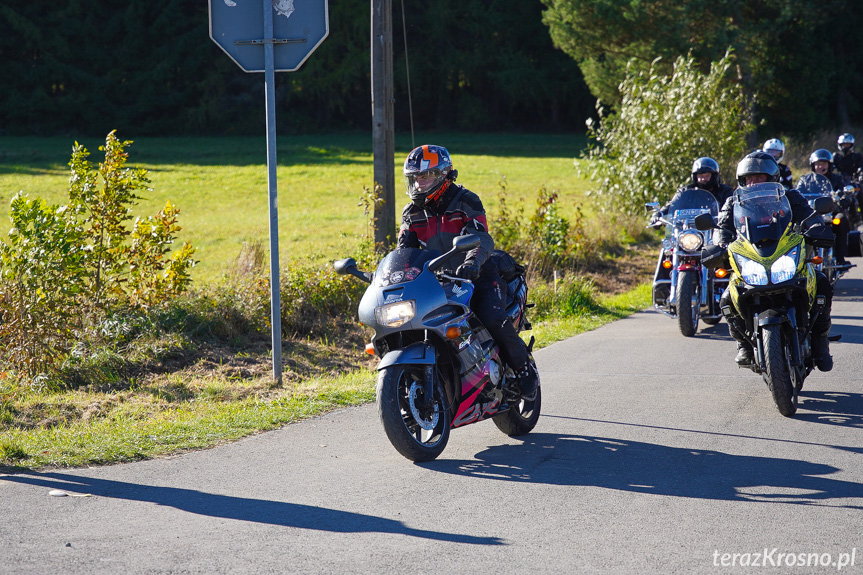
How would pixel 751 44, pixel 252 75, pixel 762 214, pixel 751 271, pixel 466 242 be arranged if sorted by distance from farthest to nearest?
1. pixel 252 75
2. pixel 751 44
3. pixel 762 214
4. pixel 751 271
5. pixel 466 242

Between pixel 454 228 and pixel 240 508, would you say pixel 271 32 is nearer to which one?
pixel 454 228

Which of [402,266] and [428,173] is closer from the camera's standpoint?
[402,266]

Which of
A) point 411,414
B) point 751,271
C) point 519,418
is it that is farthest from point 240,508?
point 751,271

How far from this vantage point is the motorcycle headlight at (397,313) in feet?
18.5

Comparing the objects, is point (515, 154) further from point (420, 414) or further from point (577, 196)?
point (420, 414)

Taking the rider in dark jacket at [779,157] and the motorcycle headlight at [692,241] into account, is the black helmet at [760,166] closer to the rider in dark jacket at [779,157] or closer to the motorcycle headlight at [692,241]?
the motorcycle headlight at [692,241]

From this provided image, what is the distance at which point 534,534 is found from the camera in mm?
4609

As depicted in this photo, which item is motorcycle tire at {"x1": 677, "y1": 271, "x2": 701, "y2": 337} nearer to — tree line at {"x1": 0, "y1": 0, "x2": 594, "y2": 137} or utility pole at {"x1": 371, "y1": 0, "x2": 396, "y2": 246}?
utility pole at {"x1": 371, "y1": 0, "x2": 396, "y2": 246}

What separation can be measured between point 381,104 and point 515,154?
35.6 m


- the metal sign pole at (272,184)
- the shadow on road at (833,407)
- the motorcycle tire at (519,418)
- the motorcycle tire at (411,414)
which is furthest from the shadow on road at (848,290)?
the motorcycle tire at (411,414)

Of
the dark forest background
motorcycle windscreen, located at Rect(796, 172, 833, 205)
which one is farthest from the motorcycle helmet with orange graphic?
the dark forest background

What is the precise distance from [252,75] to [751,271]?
5762 centimetres

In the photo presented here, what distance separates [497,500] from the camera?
202 inches

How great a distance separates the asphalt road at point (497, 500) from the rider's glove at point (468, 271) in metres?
1.14
